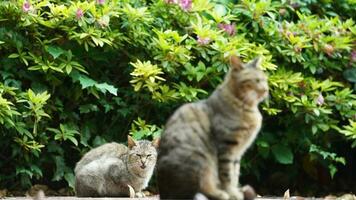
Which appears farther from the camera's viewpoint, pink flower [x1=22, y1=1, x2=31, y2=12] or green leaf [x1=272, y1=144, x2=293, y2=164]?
green leaf [x1=272, y1=144, x2=293, y2=164]

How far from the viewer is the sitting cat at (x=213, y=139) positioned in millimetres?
4180

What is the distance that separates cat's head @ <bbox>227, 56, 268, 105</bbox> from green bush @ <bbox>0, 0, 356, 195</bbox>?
10.6 ft

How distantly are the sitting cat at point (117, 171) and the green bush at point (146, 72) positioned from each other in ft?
1.87

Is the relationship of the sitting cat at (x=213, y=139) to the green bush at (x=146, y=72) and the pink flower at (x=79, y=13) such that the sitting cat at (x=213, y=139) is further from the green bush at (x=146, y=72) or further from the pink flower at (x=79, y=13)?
the pink flower at (x=79, y=13)

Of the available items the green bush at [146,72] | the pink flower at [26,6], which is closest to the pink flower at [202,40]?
the green bush at [146,72]

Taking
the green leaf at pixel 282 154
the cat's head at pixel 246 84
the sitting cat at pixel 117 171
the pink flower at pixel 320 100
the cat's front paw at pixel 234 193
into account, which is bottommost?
the green leaf at pixel 282 154

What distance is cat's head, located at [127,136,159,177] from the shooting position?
23.0ft

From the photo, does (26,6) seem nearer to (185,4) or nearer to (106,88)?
(106,88)

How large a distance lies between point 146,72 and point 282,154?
198 centimetres

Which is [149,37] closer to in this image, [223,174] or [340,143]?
[340,143]

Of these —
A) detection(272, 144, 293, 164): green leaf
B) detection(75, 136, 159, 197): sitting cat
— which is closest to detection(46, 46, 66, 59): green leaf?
detection(75, 136, 159, 197): sitting cat

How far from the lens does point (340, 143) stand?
918 centimetres

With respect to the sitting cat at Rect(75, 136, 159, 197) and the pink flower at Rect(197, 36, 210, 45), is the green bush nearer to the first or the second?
the pink flower at Rect(197, 36, 210, 45)

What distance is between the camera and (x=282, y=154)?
28.0 ft
